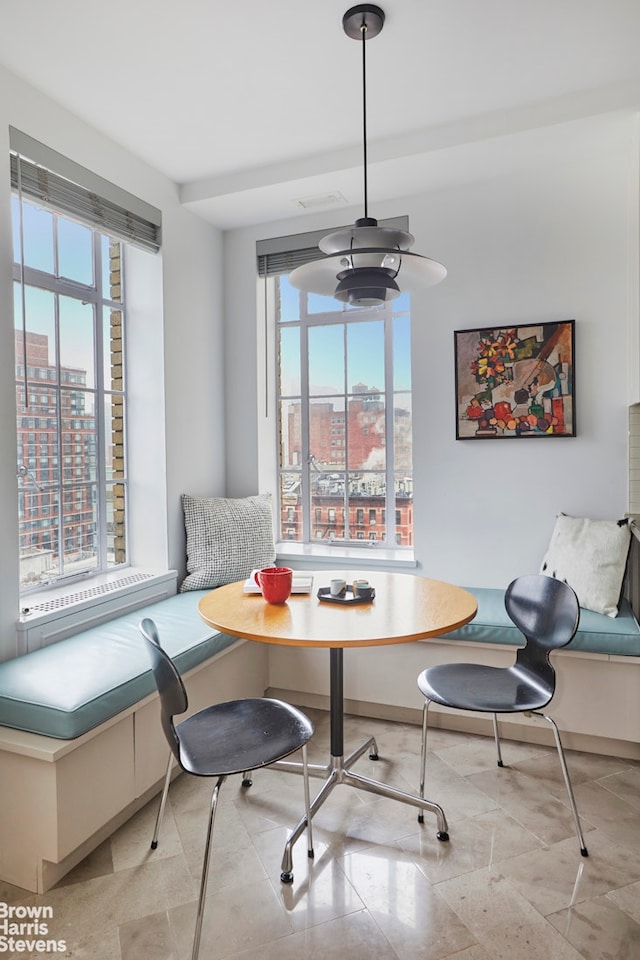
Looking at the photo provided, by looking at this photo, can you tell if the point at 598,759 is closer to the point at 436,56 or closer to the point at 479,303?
the point at 479,303

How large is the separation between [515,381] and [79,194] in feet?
7.35

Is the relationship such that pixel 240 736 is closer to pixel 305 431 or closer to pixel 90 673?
pixel 90 673

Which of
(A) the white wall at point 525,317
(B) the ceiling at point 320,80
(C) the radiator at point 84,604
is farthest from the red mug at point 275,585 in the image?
(B) the ceiling at point 320,80

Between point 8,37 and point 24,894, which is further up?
point 8,37

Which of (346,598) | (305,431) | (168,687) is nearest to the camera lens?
(168,687)

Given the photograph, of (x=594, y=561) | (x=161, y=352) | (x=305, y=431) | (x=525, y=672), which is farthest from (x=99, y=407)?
(x=594, y=561)

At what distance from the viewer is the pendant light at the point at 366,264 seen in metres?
1.72

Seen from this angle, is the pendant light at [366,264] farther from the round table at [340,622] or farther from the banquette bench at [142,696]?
the banquette bench at [142,696]

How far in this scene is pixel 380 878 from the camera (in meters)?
1.83

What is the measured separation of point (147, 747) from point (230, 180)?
277cm

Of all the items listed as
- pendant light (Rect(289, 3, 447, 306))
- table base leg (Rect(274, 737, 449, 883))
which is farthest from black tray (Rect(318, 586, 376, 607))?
pendant light (Rect(289, 3, 447, 306))

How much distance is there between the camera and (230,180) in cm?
316

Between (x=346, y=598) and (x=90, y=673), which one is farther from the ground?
(x=346, y=598)

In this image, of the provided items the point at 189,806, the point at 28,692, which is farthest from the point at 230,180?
the point at 189,806
